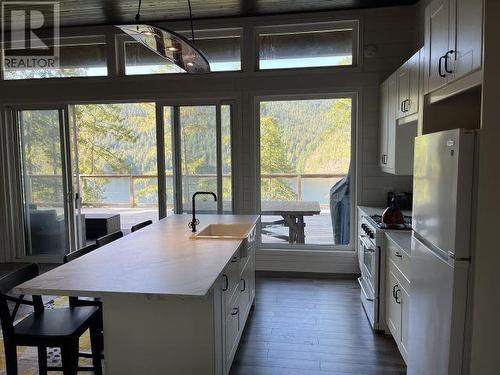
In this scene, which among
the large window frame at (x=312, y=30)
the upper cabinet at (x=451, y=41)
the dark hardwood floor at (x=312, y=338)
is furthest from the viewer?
the large window frame at (x=312, y=30)

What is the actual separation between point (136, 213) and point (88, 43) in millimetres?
4610

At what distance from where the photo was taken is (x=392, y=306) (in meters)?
2.79

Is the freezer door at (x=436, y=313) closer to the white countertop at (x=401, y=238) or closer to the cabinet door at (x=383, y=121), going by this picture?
the white countertop at (x=401, y=238)

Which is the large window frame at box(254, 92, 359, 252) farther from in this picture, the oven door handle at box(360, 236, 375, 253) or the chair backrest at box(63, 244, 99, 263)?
the chair backrest at box(63, 244, 99, 263)

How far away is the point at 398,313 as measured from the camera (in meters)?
2.62

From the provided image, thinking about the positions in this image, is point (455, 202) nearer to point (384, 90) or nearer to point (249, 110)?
point (384, 90)

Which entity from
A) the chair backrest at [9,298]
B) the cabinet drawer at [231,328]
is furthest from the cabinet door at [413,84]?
the chair backrest at [9,298]

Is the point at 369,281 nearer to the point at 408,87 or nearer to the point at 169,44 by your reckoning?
the point at 408,87

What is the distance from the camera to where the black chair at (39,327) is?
1805 millimetres

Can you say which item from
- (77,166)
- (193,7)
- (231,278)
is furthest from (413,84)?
(77,166)

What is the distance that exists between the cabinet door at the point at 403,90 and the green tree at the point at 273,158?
5.16 feet

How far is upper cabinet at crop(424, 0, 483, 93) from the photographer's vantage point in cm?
157

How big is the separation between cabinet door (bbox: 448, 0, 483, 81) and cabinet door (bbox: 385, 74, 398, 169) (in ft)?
5.40

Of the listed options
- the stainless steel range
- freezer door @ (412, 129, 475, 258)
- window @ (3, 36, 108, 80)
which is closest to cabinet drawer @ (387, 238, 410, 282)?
the stainless steel range
